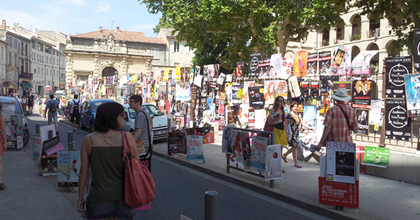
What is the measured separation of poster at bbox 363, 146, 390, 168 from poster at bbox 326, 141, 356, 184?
2.82 meters

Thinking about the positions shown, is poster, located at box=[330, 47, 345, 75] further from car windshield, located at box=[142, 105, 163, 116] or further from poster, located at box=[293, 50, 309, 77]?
car windshield, located at box=[142, 105, 163, 116]

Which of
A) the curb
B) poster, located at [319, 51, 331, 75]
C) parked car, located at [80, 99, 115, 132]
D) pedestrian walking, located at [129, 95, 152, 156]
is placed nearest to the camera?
the curb

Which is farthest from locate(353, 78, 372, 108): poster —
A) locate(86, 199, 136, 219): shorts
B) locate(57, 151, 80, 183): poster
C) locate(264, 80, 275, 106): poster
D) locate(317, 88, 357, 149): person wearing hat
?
locate(86, 199, 136, 219): shorts

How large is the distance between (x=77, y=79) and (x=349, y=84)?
166 feet

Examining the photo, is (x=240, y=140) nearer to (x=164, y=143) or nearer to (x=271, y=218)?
(x=271, y=218)

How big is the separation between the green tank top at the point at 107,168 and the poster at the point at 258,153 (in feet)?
14.3

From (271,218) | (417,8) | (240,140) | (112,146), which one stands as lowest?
(271,218)

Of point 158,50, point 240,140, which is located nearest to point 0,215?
point 240,140

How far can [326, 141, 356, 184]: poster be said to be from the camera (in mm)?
5496

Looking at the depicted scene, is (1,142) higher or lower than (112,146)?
lower

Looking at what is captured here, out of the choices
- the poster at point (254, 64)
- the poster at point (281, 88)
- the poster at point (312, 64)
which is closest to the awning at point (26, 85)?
the poster at point (254, 64)

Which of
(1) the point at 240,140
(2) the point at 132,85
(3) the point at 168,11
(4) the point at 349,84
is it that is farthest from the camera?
(2) the point at 132,85

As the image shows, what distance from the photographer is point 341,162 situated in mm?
5570

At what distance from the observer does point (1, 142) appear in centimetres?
652
